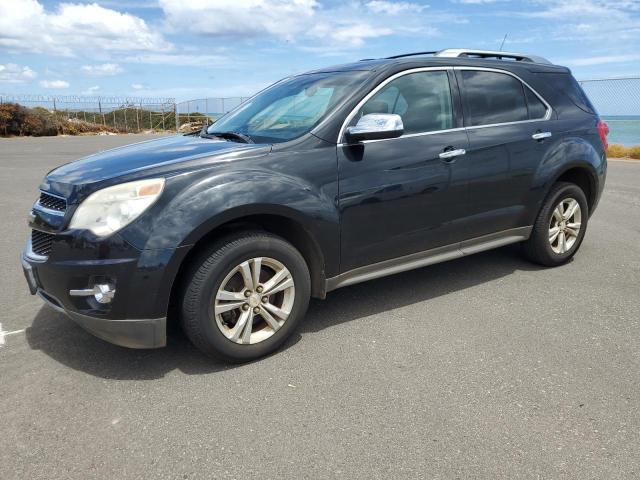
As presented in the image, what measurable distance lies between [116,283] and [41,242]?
65cm

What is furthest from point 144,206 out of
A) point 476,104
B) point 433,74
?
point 476,104

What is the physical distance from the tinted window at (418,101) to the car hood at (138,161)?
0.98 m

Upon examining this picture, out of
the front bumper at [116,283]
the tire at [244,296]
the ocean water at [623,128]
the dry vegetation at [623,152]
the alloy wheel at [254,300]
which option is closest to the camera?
the front bumper at [116,283]

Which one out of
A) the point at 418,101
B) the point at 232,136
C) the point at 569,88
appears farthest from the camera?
the point at 569,88

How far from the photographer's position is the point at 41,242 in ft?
10.4

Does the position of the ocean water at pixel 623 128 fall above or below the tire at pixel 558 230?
above

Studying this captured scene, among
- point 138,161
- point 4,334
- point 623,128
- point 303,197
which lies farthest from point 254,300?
point 623,128

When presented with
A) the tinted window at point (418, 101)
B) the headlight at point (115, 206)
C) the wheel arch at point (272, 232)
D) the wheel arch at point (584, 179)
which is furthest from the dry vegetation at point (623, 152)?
the headlight at point (115, 206)

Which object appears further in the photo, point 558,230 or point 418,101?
point 558,230

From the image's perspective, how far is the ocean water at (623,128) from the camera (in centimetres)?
2067

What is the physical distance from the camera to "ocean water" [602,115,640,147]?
20.7m

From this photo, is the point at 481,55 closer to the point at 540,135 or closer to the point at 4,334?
the point at 540,135

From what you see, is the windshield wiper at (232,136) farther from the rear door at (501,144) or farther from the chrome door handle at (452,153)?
the rear door at (501,144)

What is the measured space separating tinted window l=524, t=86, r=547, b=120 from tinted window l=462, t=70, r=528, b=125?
0.19ft
